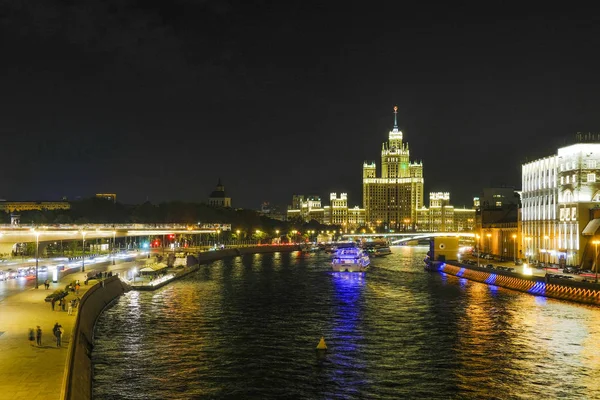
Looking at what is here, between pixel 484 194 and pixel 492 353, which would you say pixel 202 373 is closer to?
pixel 492 353

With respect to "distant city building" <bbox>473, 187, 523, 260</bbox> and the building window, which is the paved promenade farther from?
"distant city building" <bbox>473, 187, 523, 260</bbox>

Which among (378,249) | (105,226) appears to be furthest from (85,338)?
(378,249)

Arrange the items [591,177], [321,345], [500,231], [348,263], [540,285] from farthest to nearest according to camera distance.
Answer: [500,231], [348,263], [591,177], [540,285], [321,345]

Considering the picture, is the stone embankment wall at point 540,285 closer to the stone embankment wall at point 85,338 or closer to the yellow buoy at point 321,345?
the yellow buoy at point 321,345

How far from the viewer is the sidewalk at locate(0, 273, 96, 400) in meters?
19.6

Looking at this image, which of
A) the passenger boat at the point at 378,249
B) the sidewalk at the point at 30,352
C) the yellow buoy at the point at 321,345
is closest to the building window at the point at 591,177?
the yellow buoy at the point at 321,345

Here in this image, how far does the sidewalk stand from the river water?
7.94ft

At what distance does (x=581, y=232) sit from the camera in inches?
2498

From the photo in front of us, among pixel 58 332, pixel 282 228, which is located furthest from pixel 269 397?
pixel 282 228

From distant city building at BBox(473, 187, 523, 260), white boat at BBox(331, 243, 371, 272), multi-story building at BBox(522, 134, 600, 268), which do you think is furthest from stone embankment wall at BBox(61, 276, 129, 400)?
distant city building at BBox(473, 187, 523, 260)

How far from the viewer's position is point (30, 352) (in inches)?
949

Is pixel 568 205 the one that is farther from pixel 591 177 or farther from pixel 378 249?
pixel 378 249

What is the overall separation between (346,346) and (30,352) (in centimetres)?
1513

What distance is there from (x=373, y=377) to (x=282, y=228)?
155 metres
